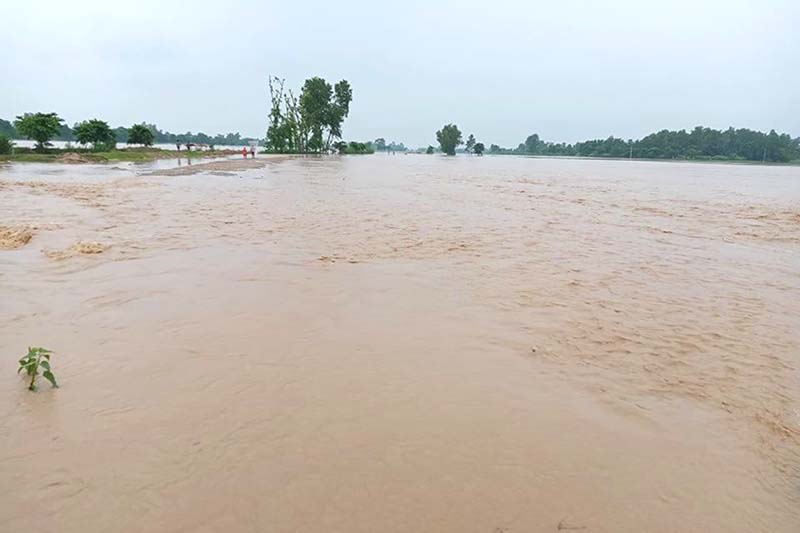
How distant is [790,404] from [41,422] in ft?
17.9

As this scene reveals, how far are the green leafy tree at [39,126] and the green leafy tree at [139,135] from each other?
47.4 ft

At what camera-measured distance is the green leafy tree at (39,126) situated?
1228 inches

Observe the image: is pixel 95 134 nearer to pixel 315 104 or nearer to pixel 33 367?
pixel 315 104

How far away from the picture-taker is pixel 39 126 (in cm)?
3130

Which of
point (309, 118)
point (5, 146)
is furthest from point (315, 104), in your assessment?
point (5, 146)

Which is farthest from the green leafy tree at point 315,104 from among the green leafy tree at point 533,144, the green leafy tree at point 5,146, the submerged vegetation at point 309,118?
the green leafy tree at point 533,144

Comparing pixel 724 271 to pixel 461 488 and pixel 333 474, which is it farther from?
pixel 333 474

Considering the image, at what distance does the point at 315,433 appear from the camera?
2.96 m

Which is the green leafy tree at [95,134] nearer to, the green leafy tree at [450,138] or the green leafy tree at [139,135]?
the green leafy tree at [139,135]

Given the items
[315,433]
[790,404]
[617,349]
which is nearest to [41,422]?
[315,433]

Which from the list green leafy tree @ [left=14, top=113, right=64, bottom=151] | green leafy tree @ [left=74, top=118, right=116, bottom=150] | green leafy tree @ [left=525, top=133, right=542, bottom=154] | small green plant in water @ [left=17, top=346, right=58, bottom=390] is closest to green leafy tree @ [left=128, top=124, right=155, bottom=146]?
green leafy tree @ [left=74, top=118, right=116, bottom=150]

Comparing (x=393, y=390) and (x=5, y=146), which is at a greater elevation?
(x=5, y=146)

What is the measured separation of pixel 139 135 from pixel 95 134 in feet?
31.2

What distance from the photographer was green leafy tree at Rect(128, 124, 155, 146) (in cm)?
4684
